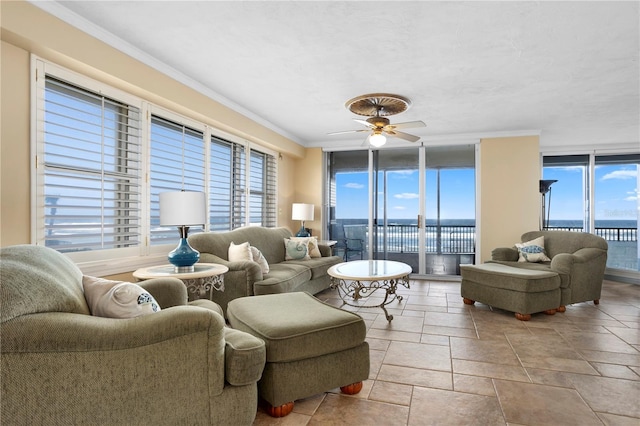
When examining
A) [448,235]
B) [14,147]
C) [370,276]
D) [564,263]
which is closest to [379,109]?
[370,276]

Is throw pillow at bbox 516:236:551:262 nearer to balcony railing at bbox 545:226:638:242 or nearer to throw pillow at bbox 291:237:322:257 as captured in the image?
throw pillow at bbox 291:237:322:257

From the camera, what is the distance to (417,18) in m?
2.45

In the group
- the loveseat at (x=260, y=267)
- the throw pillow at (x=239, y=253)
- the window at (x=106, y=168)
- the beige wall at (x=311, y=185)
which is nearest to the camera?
the window at (x=106, y=168)

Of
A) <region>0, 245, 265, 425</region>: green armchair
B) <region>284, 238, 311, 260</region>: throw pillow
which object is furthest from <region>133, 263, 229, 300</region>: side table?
<region>284, 238, 311, 260</region>: throw pillow

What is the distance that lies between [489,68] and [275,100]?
2378mm

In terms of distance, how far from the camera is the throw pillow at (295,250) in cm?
498

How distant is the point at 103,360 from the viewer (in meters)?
1.30

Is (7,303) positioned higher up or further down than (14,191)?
further down

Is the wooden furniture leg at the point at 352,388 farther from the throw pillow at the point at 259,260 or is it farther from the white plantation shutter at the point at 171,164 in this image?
the white plantation shutter at the point at 171,164

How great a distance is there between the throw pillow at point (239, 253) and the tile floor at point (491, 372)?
1.48m

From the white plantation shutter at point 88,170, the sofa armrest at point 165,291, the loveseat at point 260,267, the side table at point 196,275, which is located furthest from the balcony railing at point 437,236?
the sofa armrest at point 165,291

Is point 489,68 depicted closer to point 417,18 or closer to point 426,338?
point 417,18

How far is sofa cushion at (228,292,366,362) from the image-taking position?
1904 mm

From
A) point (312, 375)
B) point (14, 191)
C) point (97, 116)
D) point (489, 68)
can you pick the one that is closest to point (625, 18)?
point (489, 68)
